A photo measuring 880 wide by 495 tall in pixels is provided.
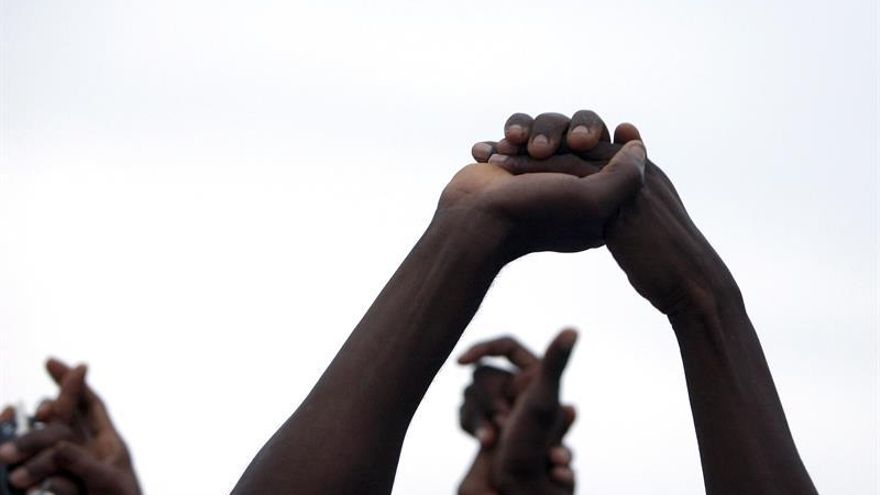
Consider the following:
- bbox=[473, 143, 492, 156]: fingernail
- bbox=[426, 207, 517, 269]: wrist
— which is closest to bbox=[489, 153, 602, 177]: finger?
bbox=[473, 143, 492, 156]: fingernail

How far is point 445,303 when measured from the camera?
437cm

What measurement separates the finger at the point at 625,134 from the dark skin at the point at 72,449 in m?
1.63

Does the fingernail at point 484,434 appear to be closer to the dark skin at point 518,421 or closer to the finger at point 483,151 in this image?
the dark skin at point 518,421

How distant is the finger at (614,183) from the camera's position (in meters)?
4.55

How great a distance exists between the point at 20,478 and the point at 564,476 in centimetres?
114

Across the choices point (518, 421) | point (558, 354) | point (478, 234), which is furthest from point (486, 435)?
point (478, 234)

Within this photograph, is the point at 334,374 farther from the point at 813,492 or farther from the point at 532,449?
the point at 813,492

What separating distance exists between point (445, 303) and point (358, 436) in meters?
0.41

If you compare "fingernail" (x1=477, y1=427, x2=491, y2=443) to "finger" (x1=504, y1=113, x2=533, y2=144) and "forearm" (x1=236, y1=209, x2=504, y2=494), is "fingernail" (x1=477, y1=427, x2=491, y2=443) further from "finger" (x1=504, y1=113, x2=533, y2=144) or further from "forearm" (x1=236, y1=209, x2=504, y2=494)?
"finger" (x1=504, y1=113, x2=533, y2=144)

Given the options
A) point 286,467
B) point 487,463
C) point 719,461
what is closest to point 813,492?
point 719,461

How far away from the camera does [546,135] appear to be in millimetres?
4676

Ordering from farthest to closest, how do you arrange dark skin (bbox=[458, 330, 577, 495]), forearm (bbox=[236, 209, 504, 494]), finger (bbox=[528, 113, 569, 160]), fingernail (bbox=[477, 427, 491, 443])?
finger (bbox=[528, 113, 569, 160]) < forearm (bbox=[236, 209, 504, 494]) < fingernail (bbox=[477, 427, 491, 443]) < dark skin (bbox=[458, 330, 577, 495])

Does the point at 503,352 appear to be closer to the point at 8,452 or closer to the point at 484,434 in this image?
the point at 484,434

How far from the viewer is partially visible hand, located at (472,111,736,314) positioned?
4.70m
